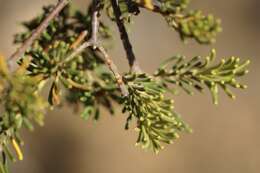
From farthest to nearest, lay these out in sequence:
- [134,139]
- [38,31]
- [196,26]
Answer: [134,139]
[196,26]
[38,31]

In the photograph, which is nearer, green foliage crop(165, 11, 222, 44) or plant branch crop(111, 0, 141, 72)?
plant branch crop(111, 0, 141, 72)

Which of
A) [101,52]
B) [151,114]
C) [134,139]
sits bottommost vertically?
[151,114]

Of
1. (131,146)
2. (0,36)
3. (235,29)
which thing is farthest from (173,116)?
(235,29)

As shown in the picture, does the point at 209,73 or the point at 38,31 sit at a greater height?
the point at 38,31

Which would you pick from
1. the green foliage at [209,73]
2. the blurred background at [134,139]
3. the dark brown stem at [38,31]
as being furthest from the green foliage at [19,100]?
the blurred background at [134,139]

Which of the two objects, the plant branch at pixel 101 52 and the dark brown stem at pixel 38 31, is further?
the plant branch at pixel 101 52

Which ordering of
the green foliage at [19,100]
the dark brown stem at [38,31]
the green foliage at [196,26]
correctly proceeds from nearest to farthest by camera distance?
the green foliage at [19,100]
the dark brown stem at [38,31]
the green foliage at [196,26]

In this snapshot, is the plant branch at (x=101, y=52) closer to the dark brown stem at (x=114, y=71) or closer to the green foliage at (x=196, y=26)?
the dark brown stem at (x=114, y=71)

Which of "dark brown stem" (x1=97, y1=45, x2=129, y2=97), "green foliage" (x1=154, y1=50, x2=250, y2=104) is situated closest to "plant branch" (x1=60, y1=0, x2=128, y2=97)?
"dark brown stem" (x1=97, y1=45, x2=129, y2=97)

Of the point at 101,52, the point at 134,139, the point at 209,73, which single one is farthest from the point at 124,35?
the point at 134,139

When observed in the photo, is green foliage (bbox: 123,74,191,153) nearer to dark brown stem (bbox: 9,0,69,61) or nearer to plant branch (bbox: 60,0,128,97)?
plant branch (bbox: 60,0,128,97)

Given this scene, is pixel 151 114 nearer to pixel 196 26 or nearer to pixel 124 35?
pixel 124 35

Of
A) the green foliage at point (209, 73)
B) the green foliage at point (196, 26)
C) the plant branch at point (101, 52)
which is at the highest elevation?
the green foliage at point (196, 26)
